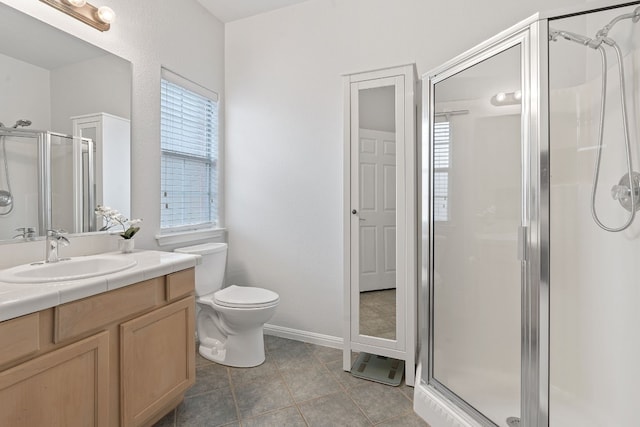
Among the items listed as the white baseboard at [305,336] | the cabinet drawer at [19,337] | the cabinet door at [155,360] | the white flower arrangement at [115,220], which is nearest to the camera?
the cabinet drawer at [19,337]

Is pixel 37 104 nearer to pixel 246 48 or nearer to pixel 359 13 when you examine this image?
pixel 246 48

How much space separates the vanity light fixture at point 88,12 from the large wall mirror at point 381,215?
1425 mm

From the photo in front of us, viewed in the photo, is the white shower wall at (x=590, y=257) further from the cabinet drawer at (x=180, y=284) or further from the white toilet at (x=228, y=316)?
the cabinet drawer at (x=180, y=284)

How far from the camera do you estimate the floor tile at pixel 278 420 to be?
1.64m

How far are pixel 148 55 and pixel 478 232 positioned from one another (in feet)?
7.66

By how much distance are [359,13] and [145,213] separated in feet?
6.97

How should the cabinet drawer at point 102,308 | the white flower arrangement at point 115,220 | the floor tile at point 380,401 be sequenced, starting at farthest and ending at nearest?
1. the white flower arrangement at point 115,220
2. the floor tile at point 380,401
3. the cabinet drawer at point 102,308

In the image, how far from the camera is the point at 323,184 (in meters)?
2.56

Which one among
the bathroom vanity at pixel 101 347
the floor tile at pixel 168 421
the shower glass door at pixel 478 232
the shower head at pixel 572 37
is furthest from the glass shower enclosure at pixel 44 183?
the shower head at pixel 572 37

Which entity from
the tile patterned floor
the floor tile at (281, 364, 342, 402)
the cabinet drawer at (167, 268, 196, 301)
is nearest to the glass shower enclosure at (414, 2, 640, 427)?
the tile patterned floor

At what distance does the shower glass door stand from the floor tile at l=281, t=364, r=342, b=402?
0.64 m

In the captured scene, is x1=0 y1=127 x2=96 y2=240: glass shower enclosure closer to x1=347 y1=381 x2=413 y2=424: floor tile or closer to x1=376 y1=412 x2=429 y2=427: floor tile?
x1=347 y1=381 x2=413 y2=424: floor tile

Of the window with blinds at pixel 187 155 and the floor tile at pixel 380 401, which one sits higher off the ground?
the window with blinds at pixel 187 155

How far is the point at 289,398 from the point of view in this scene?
1867 millimetres
